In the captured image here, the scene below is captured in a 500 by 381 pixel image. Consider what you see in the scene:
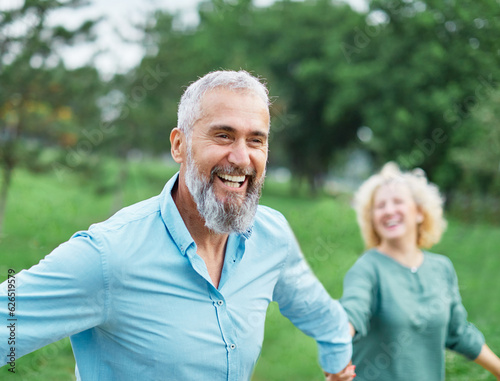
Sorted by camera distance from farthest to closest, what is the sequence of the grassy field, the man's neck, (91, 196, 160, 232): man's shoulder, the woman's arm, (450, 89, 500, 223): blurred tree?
(450, 89, 500, 223): blurred tree, the grassy field, the woman's arm, the man's neck, (91, 196, 160, 232): man's shoulder

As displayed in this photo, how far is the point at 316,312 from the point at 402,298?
0.80m

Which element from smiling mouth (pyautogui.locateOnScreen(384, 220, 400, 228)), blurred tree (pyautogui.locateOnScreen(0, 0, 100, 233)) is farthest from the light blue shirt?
blurred tree (pyautogui.locateOnScreen(0, 0, 100, 233))

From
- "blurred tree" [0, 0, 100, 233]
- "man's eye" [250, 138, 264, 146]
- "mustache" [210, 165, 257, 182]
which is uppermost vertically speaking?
"blurred tree" [0, 0, 100, 233]

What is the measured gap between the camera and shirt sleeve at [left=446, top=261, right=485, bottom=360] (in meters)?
3.21

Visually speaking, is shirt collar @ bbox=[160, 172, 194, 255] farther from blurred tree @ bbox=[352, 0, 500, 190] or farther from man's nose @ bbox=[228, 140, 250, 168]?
blurred tree @ bbox=[352, 0, 500, 190]

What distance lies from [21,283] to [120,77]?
12644mm

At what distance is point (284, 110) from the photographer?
66.3 ft

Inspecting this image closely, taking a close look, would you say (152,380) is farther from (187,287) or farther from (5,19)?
(5,19)

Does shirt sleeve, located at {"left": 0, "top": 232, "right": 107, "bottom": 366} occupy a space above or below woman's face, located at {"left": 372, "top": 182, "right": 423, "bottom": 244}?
below

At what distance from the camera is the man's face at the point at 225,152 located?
6.65 ft

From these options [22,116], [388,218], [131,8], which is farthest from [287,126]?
[388,218]

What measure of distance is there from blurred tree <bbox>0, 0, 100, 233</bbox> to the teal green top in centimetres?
929

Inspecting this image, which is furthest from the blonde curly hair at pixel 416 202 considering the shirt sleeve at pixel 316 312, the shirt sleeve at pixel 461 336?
the shirt sleeve at pixel 316 312

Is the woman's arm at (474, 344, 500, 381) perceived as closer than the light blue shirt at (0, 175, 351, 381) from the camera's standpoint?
No
